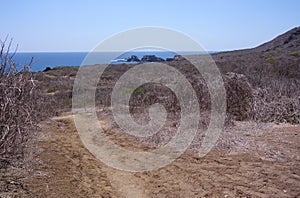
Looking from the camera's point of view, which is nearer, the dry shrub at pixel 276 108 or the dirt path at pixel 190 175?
the dirt path at pixel 190 175

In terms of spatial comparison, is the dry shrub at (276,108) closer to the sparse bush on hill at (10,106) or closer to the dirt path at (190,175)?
the dirt path at (190,175)

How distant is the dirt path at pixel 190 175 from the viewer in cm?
446

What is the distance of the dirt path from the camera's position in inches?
176

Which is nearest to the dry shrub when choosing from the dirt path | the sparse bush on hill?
the dirt path

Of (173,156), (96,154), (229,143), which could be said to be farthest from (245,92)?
(96,154)

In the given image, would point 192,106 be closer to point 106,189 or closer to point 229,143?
point 229,143

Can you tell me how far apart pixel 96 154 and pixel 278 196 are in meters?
3.52

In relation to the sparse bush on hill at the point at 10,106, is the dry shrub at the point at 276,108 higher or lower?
lower

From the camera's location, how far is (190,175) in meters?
5.07

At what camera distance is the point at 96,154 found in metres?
6.53

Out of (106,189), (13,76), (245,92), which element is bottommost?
(106,189)

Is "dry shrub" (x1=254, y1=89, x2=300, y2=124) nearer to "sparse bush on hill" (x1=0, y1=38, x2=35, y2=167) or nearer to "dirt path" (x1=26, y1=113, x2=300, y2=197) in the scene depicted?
"dirt path" (x1=26, y1=113, x2=300, y2=197)

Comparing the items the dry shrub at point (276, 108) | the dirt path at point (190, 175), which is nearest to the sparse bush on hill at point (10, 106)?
the dirt path at point (190, 175)

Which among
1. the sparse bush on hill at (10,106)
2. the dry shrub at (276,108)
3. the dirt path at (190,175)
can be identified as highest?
the sparse bush on hill at (10,106)
